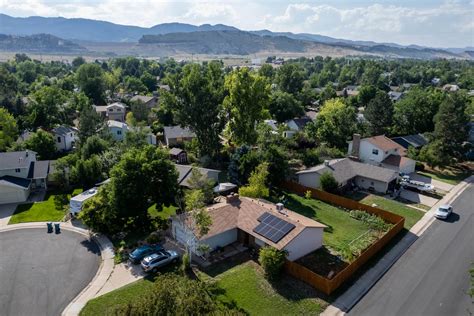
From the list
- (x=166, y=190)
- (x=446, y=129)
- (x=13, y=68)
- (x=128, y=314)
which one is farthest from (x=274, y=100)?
(x=13, y=68)

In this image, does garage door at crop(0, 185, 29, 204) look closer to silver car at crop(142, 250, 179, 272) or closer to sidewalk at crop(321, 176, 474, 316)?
silver car at crop(142, 250, 179, 272)

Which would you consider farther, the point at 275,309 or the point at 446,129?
the point at 446,129

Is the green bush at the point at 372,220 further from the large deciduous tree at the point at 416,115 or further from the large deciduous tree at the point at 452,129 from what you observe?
the large deciduous tree at the point at 416,115

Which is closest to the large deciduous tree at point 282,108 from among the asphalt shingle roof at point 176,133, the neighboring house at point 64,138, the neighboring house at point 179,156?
the asphalt shingle roof at point 176,133

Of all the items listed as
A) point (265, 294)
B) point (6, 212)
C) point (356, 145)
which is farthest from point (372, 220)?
point (6, 212)

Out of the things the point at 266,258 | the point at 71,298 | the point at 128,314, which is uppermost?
the point at 128,314

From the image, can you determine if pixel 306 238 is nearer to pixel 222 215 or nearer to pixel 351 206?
pixel 222 215

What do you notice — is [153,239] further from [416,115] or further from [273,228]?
[416,115]
